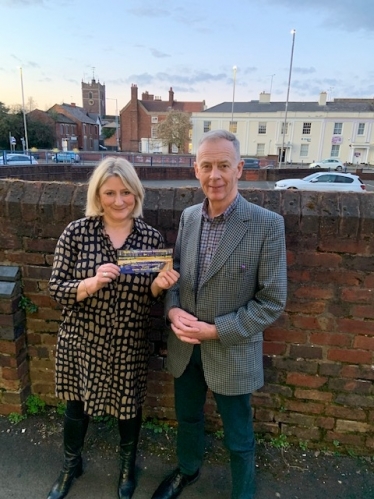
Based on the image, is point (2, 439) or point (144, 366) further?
point (2, 439)

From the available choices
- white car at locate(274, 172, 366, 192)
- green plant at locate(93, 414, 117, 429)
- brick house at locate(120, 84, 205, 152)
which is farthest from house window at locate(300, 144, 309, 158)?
green plant at locate(93, 414, 117, 429)

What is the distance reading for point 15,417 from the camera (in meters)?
2.60

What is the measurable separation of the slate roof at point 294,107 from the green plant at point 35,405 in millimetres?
58809

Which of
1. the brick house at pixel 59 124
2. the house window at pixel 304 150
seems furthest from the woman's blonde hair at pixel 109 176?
the brick house at pixel 59 124

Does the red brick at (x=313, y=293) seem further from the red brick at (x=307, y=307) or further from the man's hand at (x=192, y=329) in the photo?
the man's hand at (x=192, y=329)

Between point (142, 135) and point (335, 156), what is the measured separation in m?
36.0

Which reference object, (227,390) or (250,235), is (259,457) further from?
(250,235)

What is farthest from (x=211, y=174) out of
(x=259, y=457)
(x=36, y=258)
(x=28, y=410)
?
(x=28, y=410)

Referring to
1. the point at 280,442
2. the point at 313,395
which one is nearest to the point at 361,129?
the point at 313,395

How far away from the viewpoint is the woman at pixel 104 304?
1804mm

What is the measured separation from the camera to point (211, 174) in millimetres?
1659

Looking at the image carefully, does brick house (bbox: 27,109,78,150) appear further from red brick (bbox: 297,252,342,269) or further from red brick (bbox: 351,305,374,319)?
red brick (bbox: 351,305,374,319)

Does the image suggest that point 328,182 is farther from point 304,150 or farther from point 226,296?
point 304,150

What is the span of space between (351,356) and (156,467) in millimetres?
1421
